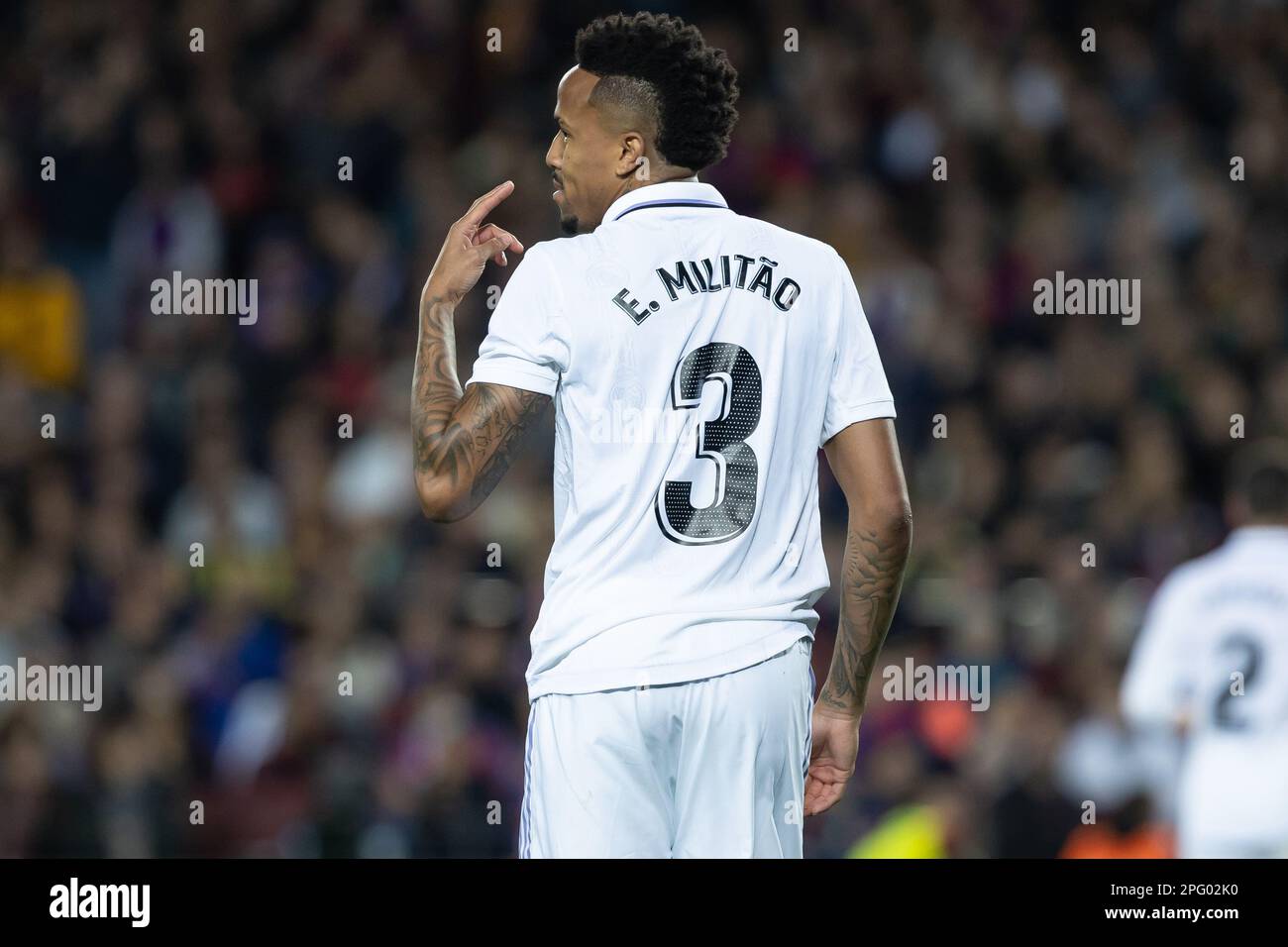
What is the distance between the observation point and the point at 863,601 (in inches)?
122

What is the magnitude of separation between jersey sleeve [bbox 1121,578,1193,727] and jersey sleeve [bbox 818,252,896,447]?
2.64 m

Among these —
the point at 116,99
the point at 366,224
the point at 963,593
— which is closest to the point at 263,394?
the point at 366,224

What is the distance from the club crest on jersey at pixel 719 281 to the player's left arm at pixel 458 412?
0.21 metres

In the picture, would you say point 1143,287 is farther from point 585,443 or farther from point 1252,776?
point 585,443

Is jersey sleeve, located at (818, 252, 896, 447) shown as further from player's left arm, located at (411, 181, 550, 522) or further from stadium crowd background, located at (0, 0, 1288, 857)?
stadium crowd background, located at (0, 0, 1288, 857)

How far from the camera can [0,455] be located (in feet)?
23.4

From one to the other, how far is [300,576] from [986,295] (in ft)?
9.75

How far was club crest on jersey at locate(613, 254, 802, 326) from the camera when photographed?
2.92 meters

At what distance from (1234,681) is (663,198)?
3.00 m

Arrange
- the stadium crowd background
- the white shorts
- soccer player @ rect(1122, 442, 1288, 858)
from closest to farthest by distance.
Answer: the white shorts
soccer player @ rect(1122, 442, 1288, 858)
the stadium crowd background

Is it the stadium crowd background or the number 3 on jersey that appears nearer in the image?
the number 3 on jersey

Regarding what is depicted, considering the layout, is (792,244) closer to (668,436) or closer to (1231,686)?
(668,436)

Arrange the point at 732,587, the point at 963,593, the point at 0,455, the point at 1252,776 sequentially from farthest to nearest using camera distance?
the point at 0,455
the point at 963,593
the point at 1252,776
the point at 732,587

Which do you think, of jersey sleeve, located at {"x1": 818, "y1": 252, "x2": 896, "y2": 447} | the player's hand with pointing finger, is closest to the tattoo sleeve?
the player's hand with pointing finger
